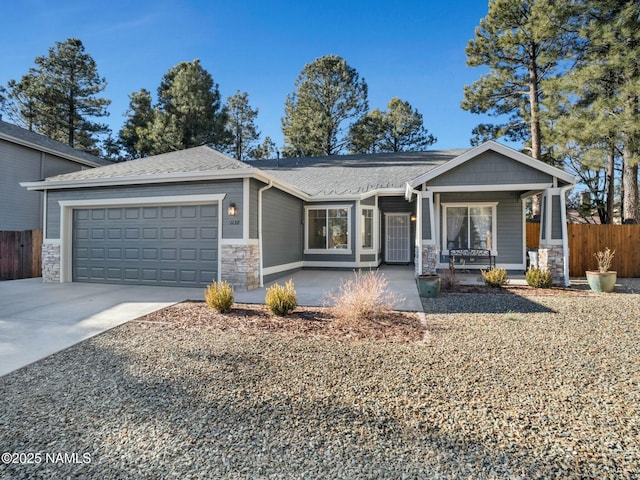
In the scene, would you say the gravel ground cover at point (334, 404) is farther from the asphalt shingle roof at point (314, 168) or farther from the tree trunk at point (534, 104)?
the tree trunk at point (534, 104)

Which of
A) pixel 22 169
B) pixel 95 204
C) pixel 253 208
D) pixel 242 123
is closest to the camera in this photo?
pixel 253 208

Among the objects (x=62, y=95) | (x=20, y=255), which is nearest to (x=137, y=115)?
(x=62, y=95)

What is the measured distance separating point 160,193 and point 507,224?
1077 cm

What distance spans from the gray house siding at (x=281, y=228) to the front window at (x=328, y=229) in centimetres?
38

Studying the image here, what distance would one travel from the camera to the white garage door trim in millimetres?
8633

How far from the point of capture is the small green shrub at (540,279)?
8.70m

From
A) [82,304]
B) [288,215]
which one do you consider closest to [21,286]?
[82,304]

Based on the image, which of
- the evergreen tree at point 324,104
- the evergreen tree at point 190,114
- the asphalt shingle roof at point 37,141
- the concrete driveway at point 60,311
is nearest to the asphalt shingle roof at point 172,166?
the concrete driveway at point 60,311

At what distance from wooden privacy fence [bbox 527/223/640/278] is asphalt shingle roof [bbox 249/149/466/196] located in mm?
5785

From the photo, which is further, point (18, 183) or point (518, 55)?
point (518, 55)

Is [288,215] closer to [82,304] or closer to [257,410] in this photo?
[82,304]

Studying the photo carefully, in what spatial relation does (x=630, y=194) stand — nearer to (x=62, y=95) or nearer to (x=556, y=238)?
(x=556, y=238)

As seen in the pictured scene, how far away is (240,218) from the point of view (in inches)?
328

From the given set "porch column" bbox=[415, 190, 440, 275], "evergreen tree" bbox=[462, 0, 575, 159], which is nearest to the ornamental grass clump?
"porch column" bbox=[415, 190, 440, 275]
